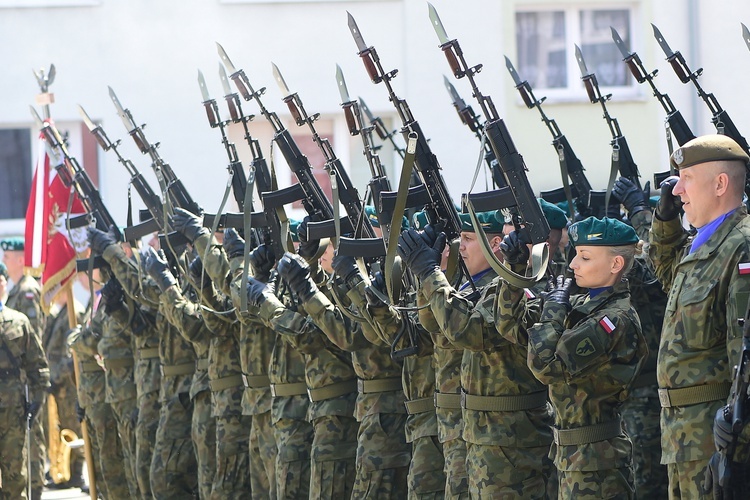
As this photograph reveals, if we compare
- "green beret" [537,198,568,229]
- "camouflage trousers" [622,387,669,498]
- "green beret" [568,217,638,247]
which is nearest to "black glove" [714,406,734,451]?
"green beret" [568,217,638,247]

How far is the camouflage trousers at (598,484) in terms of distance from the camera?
5137mm

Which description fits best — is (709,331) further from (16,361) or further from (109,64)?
(109,64)

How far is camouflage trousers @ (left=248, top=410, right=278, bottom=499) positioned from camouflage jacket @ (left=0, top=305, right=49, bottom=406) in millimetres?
2800

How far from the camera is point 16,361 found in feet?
32.4

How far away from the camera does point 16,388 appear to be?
984cm

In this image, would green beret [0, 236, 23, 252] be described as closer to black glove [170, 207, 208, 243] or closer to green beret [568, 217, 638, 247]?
black glove [170, 207, 208, 243]

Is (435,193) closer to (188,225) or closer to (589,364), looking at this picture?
(589,364)

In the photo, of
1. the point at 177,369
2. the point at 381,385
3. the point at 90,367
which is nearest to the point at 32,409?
the point at 90,367

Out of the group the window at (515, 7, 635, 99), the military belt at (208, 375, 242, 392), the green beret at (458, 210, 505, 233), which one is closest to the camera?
Result: the green beret at (458, 210, 505, 233)

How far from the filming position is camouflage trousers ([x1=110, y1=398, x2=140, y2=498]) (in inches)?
374

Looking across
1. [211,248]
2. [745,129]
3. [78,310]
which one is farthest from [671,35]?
[211,248]

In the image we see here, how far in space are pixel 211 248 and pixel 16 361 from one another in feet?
9.06

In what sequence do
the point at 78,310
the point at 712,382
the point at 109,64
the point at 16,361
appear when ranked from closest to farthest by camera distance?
the point at 712,382, the point at 16,361, the point at 78,310, the point at 109,64

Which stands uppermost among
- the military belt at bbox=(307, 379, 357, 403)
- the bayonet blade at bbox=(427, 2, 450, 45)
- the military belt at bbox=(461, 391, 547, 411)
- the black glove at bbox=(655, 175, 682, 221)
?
the bayonet blade at bbox=(427, 2, 450, 45)
